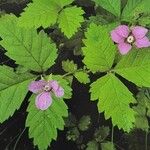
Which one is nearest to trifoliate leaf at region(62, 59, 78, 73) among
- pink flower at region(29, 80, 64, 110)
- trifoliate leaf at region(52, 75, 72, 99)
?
trifoliate leaf at region(52, 75, 72, 99)

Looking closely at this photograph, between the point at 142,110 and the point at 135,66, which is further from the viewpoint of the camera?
the point at 142,110

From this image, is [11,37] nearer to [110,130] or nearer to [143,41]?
[143,41]

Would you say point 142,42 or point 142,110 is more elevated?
point 142,42

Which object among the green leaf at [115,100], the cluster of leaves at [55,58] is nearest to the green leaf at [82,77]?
the cluster of leaves at [55,58]

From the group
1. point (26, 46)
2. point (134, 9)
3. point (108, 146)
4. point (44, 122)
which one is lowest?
point (108, 146)

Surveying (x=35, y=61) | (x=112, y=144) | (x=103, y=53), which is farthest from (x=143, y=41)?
(x=112, y=144)

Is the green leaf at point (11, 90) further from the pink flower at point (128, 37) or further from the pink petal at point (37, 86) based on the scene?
the pink flower at point (128, 37)

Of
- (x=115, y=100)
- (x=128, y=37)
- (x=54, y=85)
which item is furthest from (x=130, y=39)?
(x=54, y=85)

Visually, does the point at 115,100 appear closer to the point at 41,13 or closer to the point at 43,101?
the point at 43,101
